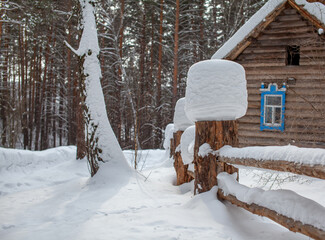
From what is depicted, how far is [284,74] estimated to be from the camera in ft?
27.3

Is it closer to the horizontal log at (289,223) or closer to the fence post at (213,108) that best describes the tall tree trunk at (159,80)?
the fence post at (213,108)

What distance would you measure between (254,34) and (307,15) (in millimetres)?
1527

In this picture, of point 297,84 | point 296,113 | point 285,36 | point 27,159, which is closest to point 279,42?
point 285,36

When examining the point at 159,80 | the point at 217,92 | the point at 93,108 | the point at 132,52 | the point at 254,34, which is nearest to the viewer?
the point at 217,92

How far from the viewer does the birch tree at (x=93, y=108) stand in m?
4.96

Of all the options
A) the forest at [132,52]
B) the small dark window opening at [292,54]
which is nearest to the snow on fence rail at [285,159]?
the small dark window opening at [292,54]

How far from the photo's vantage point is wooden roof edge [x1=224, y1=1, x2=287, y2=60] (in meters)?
7.88

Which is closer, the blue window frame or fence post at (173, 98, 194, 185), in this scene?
fence post at (173, 98, 194, 185)

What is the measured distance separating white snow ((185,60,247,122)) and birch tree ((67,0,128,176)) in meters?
2.62

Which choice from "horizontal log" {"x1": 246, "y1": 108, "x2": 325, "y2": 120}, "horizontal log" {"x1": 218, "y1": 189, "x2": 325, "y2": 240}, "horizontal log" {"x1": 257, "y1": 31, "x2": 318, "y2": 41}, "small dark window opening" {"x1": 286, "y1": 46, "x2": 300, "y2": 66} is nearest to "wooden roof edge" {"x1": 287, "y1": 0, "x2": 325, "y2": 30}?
"horizontal log" {"x1": 257, "y1": 31, "x2": 318, "y2": 41}

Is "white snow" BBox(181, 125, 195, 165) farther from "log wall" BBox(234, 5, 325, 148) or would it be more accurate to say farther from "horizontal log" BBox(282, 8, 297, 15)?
"horizontal log" BBox(282, 8, 297, 15)

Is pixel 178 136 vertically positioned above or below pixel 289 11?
below

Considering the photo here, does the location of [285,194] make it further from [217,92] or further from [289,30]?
[289,30]

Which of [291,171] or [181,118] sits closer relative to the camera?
[291,171]
